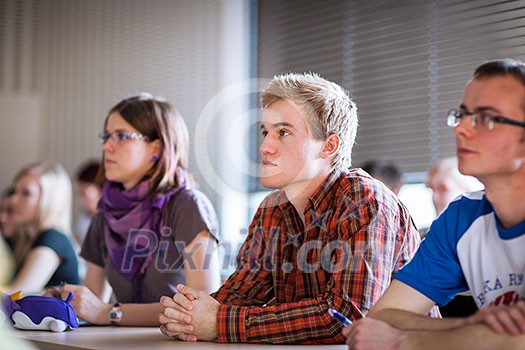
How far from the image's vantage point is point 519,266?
1.43 meters

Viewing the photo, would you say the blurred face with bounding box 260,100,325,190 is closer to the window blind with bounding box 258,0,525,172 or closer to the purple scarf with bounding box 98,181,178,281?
the purple scarf with bounding box 98,181,178,281

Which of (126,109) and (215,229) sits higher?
(126,109)

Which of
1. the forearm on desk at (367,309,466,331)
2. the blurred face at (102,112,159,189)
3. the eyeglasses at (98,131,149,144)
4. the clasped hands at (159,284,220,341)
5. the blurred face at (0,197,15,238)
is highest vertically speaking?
the eyeglasses at (98,131,149,144)

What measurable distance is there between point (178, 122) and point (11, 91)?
3842 millimetres

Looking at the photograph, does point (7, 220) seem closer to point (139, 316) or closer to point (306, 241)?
point (139, 316)

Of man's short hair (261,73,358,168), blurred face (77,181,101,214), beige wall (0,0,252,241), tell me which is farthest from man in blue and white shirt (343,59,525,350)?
beige wall (0,0,252,241)

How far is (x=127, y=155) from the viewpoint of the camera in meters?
2.63

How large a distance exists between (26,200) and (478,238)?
3004 mm

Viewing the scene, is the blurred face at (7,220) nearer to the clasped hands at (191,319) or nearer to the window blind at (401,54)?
the window blind at (401,54)

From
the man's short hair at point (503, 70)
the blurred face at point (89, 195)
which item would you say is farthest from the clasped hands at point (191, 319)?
the blurred face at point (89, 195)

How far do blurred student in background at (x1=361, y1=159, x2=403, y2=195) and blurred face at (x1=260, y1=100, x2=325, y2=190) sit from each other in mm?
1696

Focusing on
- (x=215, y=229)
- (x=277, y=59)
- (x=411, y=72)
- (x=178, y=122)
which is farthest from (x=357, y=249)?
(x=277, y=59)

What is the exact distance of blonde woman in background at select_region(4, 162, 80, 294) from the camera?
341 centimetres

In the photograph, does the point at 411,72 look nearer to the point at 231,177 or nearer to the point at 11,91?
the point at 231,177
